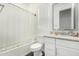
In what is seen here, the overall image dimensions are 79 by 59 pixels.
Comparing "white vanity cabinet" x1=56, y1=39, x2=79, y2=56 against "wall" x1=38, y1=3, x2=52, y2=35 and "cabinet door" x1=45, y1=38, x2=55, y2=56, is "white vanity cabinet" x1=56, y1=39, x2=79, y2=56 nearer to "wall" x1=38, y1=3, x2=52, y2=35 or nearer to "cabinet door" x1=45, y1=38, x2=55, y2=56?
"cabinet door" x1=45, y1=38, x2=55, y2=56

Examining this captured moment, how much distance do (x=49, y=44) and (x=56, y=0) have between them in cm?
107

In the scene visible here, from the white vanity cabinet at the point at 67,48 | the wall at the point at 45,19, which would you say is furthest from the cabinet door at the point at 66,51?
the wall at the point at 45,19

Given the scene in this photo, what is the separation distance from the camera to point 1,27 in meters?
1.36

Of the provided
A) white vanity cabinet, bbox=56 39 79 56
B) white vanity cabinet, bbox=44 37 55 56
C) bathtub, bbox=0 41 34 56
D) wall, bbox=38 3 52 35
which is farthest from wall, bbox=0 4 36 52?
white vanity cabinet, bbox=56 39 79 56

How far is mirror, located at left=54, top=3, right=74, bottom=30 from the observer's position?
166 cm

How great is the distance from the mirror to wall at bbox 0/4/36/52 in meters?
0.78

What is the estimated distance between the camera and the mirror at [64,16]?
166cm

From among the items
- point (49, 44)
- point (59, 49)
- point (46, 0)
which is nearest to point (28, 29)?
point (49, 44)

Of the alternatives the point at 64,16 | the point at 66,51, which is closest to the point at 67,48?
the point at 66,51

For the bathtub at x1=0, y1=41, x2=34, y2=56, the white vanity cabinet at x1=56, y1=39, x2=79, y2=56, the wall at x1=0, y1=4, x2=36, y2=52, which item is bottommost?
the bathtub at x1=0, y1=41, x2=34, y2=56

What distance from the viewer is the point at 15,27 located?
1693 mm

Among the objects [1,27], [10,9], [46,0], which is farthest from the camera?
[10,9]

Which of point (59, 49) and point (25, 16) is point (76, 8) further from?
point (25, 16)

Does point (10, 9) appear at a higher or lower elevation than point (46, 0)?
higher
